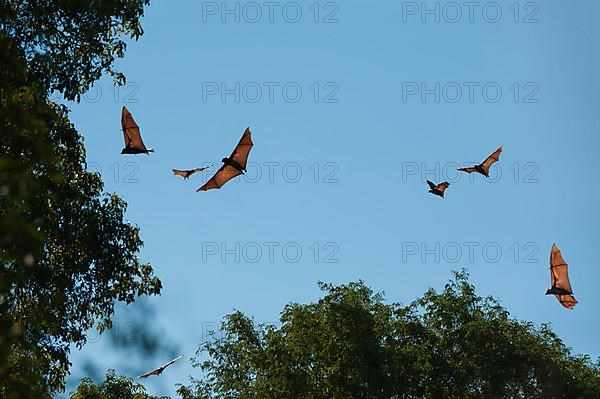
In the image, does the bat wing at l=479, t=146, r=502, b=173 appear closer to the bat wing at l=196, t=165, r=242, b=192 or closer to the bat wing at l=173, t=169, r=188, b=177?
the bat wing at l=196, t=165, r=242, b=192

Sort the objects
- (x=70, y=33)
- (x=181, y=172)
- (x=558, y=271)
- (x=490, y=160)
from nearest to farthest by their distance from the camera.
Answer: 1. (x=70, y=33)
2. (x=181, y=172)
3. (x=558, y=271)
4. (x=490, y=160)

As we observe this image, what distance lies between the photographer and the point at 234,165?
23656 mm

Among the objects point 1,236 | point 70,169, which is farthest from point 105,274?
point 1,236

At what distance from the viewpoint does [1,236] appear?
5152mm

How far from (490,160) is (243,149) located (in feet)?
31.7

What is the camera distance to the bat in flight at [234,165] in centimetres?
2309

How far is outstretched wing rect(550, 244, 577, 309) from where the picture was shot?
27.1 m

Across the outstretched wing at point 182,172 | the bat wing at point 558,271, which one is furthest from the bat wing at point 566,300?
the outstretched wing at point 182,172

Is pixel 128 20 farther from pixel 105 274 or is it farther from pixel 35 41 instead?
pixel 105 274

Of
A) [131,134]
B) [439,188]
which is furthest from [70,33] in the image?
[439,188]

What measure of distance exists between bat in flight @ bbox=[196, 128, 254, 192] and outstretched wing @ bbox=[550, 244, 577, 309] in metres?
11.5

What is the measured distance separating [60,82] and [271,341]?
18.2m

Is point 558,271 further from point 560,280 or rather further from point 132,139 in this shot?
point 132,139

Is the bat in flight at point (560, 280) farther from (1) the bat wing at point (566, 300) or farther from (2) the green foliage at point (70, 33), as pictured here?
(2) the green foliage at point (70, 33)
